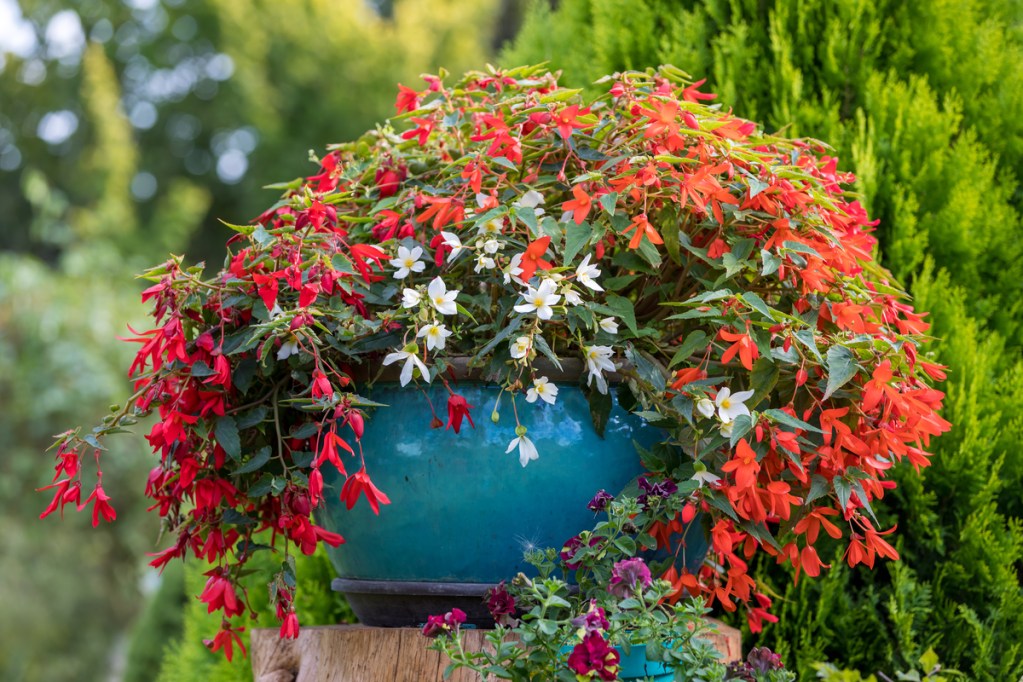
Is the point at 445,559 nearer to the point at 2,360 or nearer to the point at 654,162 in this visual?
the point at 654,162

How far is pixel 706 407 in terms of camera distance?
1.26 m

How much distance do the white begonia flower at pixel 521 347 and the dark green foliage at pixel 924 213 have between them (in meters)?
0.75

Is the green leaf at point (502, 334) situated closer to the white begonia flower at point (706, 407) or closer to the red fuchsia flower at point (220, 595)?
the white begonia flower at point (706, 407)

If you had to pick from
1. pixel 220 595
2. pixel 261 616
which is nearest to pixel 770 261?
pixel 220 595

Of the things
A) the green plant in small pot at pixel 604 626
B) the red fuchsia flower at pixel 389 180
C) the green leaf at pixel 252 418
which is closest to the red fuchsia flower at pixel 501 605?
the green plant in small pot at pixel 604 626

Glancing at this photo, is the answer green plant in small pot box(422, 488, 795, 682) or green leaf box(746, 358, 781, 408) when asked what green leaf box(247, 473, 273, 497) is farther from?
green leaf box(746, 358, 781, 408)

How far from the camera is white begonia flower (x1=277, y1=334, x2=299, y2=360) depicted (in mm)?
1311

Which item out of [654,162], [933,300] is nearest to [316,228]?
[654,162]

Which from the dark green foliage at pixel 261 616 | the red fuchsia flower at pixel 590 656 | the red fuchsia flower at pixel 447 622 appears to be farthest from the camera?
the dark green foliage at pixel 261 616

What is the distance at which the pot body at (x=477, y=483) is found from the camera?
1400 millimetres

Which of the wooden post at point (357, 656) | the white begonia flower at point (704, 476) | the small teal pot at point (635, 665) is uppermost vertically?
the white begonia flower at point (704, 476)

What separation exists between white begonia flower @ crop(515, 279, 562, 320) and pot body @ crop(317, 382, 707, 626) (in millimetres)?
167

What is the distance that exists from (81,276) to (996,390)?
672cm

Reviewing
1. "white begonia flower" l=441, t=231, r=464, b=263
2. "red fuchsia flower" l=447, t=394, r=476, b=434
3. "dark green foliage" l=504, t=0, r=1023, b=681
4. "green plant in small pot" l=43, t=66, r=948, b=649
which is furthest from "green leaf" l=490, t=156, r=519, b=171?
"dark green foliage" l=504, t=0, r=1023, b=681
